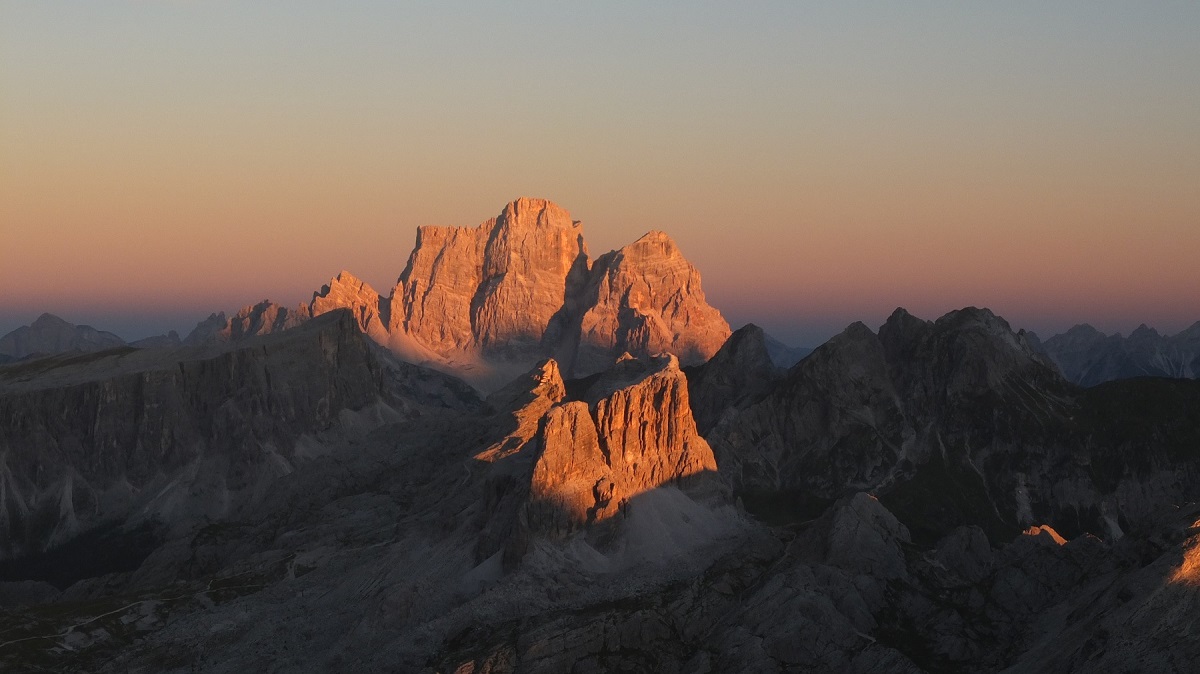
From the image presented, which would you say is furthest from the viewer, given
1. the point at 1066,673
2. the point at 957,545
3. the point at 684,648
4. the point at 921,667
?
the point at 957,545

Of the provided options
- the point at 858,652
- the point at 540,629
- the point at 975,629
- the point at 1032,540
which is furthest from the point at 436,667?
the point at 1032,540

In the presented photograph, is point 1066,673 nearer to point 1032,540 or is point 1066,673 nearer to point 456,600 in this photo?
point 1032,540

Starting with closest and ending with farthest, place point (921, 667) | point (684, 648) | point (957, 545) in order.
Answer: point (921, 667) → point (684, 648) → point (957, 545)

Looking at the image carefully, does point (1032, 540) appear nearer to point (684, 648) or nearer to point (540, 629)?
point (684, 648)

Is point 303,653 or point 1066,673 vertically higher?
point 1066,673

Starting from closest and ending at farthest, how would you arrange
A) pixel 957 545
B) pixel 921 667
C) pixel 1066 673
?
1. pixel 1066 673
2. pixel 921 667
3. pixel 957 545

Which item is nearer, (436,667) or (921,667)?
(921,667)

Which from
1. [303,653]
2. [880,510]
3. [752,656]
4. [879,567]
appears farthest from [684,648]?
[303,653]

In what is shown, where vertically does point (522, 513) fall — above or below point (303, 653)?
above
